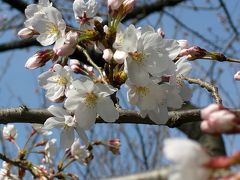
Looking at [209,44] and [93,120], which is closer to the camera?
[93,120]

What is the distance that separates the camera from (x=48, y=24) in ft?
5.13

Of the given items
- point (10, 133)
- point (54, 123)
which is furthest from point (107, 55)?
point (10, 133)

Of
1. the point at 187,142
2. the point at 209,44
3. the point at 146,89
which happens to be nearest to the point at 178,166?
the point at 187,142

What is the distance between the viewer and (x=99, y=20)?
59.1 inches

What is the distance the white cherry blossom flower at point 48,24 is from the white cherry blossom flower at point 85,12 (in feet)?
0.21

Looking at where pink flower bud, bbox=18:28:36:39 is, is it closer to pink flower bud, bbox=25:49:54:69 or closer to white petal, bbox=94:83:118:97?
pink flower bud, bbox=25:49:54:69

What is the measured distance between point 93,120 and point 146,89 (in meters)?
0.19

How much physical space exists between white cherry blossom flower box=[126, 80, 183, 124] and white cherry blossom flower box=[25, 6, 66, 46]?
0.95 ft

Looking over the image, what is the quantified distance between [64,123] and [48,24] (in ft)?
1.07

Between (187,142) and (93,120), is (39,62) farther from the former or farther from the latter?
(187,142)

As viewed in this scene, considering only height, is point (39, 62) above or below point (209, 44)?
above

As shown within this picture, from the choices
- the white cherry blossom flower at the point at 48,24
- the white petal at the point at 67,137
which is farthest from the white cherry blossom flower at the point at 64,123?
the white cherry blossom flower at the point at 48,24

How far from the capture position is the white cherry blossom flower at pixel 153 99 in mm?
1435

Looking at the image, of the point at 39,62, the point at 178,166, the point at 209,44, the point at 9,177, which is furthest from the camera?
the point at 209,44
